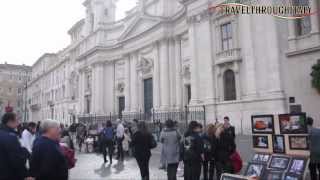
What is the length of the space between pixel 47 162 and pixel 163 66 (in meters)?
29.1

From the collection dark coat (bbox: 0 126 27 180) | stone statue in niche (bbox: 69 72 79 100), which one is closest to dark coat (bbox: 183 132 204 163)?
dark coat (bbox: 0 126 27 180)

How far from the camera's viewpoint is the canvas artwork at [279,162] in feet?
24.5

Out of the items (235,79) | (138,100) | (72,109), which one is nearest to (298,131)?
(235,79)

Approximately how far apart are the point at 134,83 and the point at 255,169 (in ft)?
102

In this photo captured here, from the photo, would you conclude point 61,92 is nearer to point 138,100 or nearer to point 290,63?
point 138,100

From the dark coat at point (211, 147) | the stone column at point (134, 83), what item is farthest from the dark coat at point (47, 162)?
the stone column at point (134, 83)

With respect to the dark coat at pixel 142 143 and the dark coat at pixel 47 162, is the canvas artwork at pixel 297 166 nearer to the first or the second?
the dark coat at pixel 142 143

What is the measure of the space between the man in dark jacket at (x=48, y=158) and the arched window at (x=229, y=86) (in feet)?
65.5

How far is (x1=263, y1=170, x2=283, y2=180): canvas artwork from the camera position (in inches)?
287

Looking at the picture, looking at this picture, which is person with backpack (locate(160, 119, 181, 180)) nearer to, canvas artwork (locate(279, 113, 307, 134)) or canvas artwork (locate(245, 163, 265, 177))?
canvas artwork (locate(245, 163, 265, 177))

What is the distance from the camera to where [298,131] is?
7.46 m

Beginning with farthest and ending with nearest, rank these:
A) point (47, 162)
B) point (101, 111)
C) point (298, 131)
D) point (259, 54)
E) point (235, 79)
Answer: point (101, 111), point (235, 79), point (259, 54), point (298, 131), point (47, 162)

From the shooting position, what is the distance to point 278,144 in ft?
26.0

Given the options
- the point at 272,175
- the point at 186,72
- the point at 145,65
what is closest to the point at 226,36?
the point at 186,72
